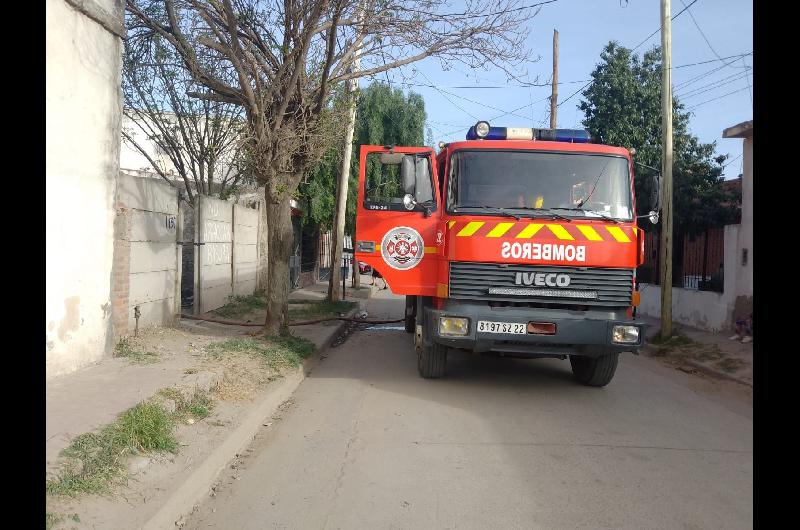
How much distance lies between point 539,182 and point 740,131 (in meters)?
6.82

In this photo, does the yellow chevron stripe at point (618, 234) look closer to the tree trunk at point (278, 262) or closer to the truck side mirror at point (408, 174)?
the truck side mirror at point (408, 174)

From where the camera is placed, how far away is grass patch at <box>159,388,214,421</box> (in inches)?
249

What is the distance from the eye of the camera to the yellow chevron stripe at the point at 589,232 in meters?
7.62

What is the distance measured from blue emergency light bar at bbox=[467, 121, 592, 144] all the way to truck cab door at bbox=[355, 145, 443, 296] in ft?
2.59

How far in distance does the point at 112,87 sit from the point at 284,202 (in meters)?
3.32

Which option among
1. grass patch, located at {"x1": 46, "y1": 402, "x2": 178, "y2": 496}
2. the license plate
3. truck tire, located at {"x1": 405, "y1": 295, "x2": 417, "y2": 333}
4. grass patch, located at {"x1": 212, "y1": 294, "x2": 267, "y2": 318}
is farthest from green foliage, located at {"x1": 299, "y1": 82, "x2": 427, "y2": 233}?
grass patch, located at {"x1": 46, "y1": 402, "x2": 178, "y2": 496}

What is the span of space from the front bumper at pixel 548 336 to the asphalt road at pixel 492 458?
2.03 feet

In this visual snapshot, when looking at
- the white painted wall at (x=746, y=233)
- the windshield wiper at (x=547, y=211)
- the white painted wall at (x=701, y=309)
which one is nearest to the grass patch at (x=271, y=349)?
the windshield wiper at (x=547, y=211)

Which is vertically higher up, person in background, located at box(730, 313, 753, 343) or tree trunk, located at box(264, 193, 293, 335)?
tree trunk, located at box(264, 193, 293, 335)

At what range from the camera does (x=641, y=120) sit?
1773cm

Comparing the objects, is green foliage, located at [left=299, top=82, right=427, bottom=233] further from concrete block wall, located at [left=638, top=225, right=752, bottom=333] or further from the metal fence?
concrete block wall, located at [left=638, top=225, right=752, bottom=333]
